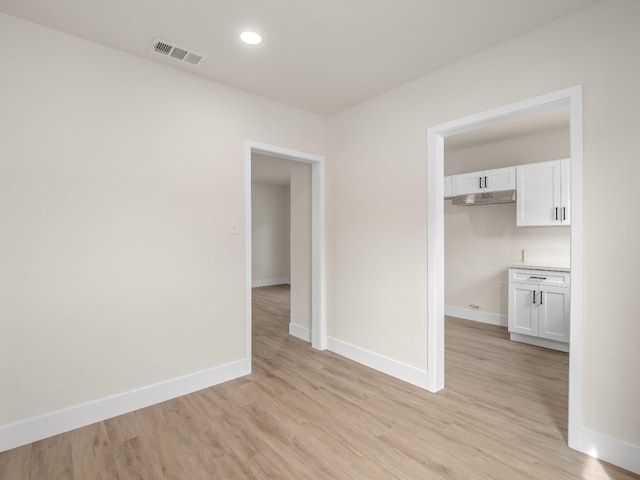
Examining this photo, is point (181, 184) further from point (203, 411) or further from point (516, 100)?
point (516, 100)

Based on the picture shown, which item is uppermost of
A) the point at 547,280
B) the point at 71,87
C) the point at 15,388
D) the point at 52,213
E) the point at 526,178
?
the point at 71,87

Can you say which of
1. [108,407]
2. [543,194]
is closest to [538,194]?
[543,194]

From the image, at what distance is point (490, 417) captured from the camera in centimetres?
250

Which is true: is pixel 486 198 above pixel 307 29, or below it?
below

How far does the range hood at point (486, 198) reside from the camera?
4.57 m

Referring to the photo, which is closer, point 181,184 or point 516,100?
point 516,100

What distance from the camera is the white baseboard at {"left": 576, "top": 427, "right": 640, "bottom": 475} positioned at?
1.91m

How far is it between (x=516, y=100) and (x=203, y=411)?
3322 millimetres

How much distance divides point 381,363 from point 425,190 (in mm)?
1768

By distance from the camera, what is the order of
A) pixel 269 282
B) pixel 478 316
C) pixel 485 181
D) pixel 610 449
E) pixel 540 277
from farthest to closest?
pixel 269 282 → pixel 478 316 → pixel 485 181 → pixel 540 277 → pixel 610 449

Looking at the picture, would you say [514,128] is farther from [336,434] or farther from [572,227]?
[336,434]

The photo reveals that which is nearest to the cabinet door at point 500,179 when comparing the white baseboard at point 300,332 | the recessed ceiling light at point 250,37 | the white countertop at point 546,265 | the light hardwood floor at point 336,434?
the white countertop at point 546,265

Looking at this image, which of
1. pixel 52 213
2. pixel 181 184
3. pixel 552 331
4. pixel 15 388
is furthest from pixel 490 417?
pixel 52 213

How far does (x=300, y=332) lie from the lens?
4441mm
